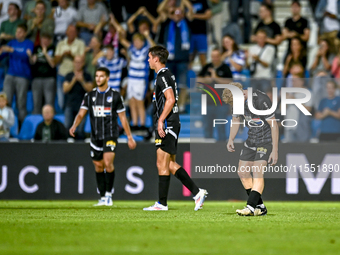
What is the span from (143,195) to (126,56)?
135 inches

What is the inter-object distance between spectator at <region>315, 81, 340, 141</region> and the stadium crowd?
2 centimetres

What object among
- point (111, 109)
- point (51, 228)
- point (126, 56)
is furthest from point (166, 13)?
point (51, 228)

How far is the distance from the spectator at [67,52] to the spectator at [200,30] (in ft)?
8.14

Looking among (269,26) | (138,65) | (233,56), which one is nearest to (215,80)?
(233,56)

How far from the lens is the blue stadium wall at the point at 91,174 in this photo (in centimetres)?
1162

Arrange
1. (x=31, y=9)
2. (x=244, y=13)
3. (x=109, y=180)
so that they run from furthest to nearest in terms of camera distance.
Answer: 1. (x=244, y=13)
2. (x=31, y=9)
3. (x=109, y=180)

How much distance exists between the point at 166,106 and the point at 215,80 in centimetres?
427

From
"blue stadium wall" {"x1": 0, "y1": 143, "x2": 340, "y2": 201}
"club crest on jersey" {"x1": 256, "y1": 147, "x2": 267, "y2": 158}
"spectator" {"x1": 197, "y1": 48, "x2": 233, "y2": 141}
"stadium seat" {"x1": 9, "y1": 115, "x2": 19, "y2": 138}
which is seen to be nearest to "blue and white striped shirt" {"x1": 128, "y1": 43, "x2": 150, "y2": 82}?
"spectator" {"x1": 197, "y1": 48, "x2": 233, "y2": 141}

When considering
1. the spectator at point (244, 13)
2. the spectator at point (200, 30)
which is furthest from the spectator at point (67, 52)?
the spectator at point (244, 13)

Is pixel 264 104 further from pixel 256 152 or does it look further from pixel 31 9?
pixel 31 9

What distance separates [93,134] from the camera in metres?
9.82

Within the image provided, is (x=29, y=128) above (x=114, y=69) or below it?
below

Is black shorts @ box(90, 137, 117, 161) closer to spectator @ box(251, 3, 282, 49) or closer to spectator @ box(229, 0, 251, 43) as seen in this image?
spectator @ box(251, 3, 282, 49)

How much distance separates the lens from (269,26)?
13.8 meters
